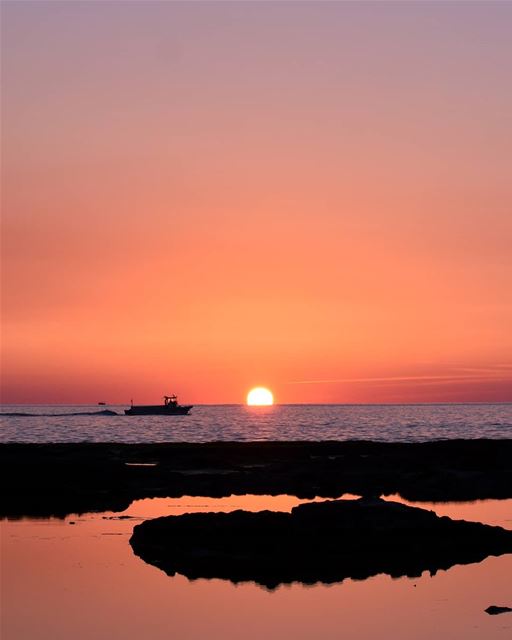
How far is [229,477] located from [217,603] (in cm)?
3105

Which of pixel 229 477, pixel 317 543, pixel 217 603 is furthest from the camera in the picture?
pixel 229 477

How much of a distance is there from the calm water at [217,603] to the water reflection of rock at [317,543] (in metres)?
0.80

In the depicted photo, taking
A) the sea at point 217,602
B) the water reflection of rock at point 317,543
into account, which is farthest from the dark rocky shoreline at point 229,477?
the sea at point 217,602

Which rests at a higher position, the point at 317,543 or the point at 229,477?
the point at 229,477

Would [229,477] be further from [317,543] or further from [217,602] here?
[217,602]

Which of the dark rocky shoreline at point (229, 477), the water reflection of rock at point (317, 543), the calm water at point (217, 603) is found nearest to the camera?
the calm water at point (217, 603)

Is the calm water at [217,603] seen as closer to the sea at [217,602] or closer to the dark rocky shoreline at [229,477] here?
the sea at [217,602]

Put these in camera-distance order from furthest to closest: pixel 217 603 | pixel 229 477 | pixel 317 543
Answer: pixel 229 477 → pixel 317 543 → pixel 217 603

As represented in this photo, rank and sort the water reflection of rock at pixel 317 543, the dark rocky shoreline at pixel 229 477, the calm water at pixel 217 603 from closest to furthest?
the calm water at pixel 217 603 → the water reflection of rock at pixel 317 543 → the dark rocky shoreline at pixel 229 477

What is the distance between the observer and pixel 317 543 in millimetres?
27000

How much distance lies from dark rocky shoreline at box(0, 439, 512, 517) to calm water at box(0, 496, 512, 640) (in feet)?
41.9

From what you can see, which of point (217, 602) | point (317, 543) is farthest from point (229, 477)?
point (217, 602)

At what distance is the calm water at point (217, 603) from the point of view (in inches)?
720

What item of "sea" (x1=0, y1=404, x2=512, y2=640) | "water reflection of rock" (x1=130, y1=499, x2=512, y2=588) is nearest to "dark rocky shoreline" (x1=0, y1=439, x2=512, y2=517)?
"water reflection of rock" (x1=130, y1=499, x2=512, y2=588)
